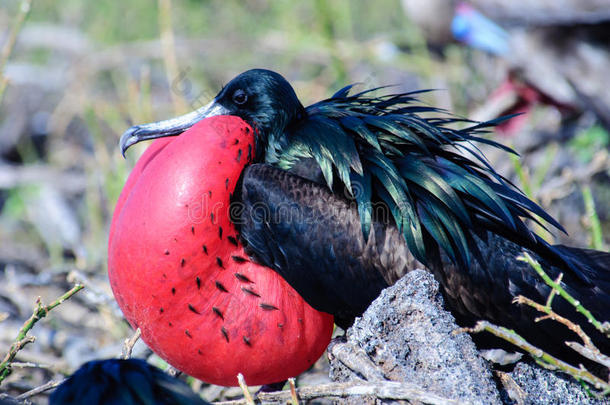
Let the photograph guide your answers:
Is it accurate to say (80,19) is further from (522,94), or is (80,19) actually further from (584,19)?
(584,19)

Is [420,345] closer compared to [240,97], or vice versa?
[420,345]

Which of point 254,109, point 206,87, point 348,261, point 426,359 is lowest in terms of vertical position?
point 426,359

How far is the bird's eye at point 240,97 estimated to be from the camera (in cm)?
194

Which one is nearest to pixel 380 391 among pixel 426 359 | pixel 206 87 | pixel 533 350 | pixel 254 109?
pixel 426 359

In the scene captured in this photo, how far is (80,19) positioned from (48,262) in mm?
2283

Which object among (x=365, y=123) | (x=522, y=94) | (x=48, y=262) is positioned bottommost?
(x=48, y=262)

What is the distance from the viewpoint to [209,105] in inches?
78.7

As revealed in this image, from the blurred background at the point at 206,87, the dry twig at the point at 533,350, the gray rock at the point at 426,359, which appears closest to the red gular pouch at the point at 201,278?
the gray rock at the point at 426,359

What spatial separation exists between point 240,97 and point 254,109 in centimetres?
5

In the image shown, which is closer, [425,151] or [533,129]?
[425,151]

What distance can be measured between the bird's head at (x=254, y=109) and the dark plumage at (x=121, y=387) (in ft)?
2.08

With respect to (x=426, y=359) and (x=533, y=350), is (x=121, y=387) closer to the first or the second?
(x=426, y=359)

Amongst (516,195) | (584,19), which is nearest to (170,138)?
(516,195)

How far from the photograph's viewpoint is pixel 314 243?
5.55 ft
